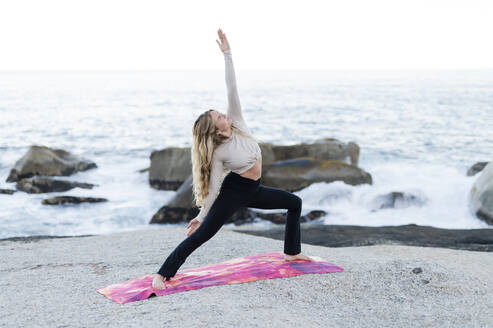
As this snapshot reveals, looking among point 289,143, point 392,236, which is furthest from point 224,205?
point 289,143

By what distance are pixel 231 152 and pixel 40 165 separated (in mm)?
13630

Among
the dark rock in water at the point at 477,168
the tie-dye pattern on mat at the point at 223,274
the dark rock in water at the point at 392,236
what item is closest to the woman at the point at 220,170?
the tie-dye pattern on mat at the point at 223,274

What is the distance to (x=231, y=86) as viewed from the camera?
4543mm

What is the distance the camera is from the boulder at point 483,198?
10.4 m

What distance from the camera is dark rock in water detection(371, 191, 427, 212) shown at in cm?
1254

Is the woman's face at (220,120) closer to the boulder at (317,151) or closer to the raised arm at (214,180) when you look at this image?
the raised arm at (214,180)

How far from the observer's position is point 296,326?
3.77m

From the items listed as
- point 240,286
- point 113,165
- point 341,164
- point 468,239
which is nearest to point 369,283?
point 240,286

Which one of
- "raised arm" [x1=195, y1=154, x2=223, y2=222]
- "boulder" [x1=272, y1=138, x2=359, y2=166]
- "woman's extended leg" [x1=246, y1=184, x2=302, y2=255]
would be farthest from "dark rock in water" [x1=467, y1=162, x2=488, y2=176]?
"raised arm" [x1=195, y1=154, x2=223, y2=222]

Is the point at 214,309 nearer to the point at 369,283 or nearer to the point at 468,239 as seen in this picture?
the point at 369,283

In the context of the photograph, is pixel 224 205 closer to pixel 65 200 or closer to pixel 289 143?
pixel 65 200

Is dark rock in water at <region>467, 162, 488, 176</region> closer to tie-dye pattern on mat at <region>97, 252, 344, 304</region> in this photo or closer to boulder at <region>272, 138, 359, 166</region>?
boulder at <region>272, 138, 359, 166</region>

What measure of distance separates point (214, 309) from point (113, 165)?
687 inches

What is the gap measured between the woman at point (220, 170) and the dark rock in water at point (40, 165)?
13.0m
